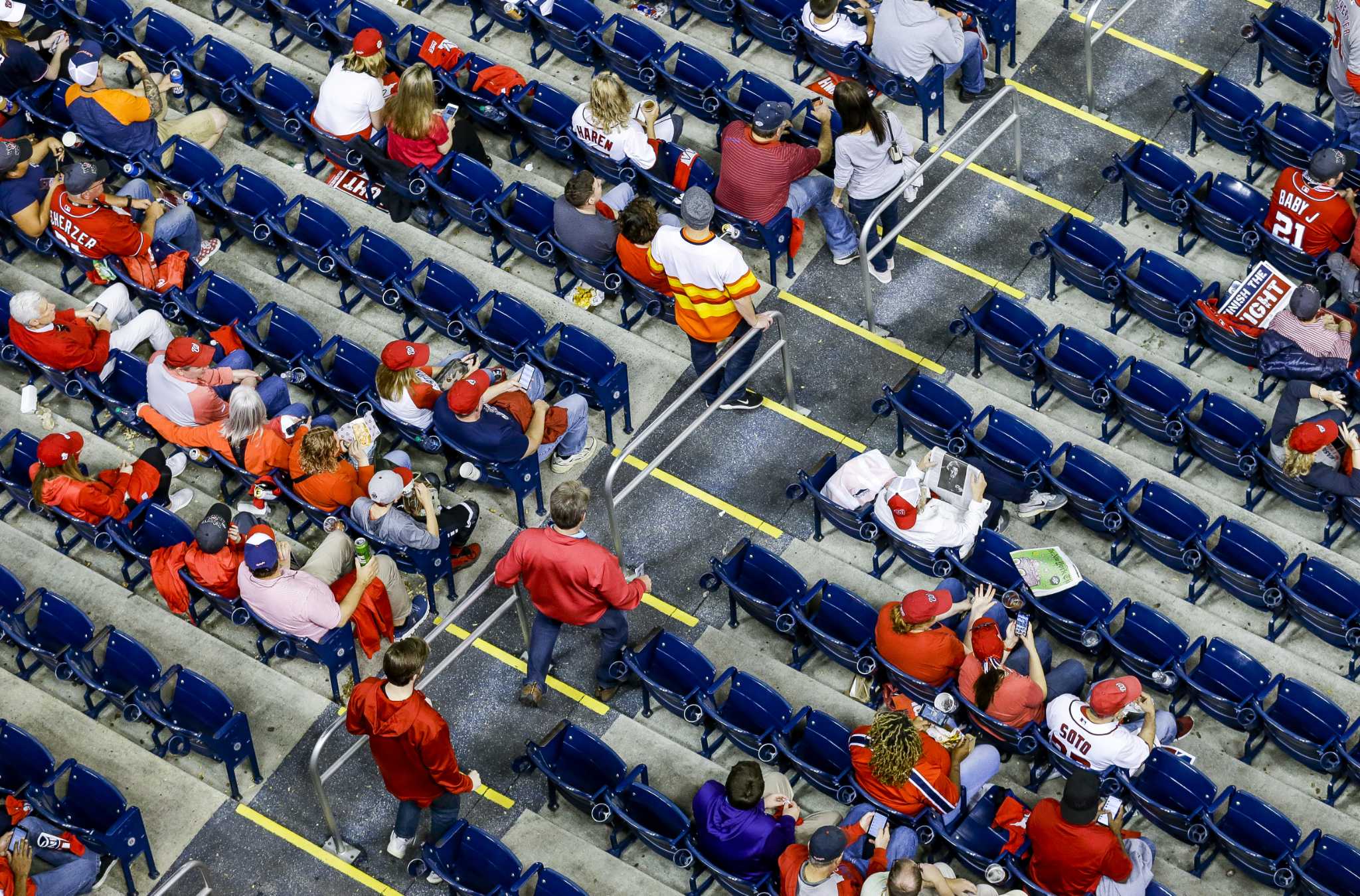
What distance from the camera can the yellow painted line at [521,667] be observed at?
1540 centimetres

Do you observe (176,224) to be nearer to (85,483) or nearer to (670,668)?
(85,483)

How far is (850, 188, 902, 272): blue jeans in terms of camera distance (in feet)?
55.7

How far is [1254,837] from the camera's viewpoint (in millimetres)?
14055

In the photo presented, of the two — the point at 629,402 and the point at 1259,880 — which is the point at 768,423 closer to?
the point at 629,402

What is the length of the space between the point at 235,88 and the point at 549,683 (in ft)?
19.9

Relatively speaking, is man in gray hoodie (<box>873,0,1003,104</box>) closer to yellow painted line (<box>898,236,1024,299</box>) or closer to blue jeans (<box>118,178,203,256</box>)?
yellow painted line (<box>898,236,1024,299</box>)

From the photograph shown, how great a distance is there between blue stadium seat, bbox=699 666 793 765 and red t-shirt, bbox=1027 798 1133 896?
1.88 meters

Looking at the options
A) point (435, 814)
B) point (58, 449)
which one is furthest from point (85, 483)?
point (435, 814)

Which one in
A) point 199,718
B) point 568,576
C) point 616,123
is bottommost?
point 199,718

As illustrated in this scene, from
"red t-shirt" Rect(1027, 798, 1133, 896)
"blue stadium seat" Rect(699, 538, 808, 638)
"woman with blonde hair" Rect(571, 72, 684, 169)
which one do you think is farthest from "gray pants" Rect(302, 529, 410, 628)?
"red t-shirt" Rect(1027, 798, 1133, 896)

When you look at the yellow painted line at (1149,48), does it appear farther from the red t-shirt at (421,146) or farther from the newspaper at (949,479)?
the red t-shirt at (421,146)

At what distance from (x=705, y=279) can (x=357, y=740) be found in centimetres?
415

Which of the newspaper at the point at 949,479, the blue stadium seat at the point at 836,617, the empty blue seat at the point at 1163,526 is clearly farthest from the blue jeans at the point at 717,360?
the empty blue seat at the point at 1163,526

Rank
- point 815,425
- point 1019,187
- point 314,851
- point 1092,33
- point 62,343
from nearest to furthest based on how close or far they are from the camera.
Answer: point 314,851, point 62,343, point 815,425, point 1019,187, point 1092,33
